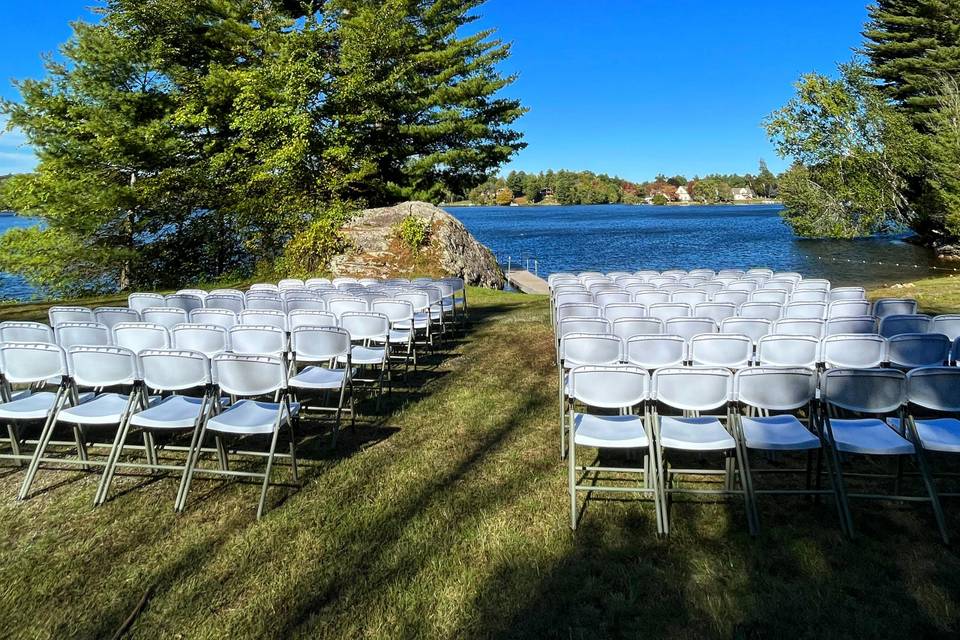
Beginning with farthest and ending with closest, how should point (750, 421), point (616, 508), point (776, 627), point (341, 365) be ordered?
point (341, 365) → point (750, 421) → point (616, 508) → point (776, 627)

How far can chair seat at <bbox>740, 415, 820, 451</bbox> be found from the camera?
347 cm

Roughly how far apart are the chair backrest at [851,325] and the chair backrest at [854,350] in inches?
32.3

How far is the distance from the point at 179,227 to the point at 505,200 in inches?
6773

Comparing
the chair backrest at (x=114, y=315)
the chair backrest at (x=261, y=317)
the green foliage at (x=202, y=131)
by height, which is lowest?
the chair backrest at (x=261, y=317)

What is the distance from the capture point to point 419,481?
4016 millimetres

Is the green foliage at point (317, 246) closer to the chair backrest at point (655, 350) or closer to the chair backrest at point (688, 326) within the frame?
the chair backrest at point (688, 326)

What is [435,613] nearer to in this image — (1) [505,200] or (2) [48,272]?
(2) [48,272]

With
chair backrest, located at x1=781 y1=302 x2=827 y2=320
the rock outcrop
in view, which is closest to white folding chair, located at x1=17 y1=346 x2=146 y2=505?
chair backrest, located at x1=781 y1=302 x2=827 y2=320

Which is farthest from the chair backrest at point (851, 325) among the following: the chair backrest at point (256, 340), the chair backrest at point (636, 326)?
the chair backrest at point (256, 340)

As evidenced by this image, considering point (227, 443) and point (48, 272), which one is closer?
point (227, 443)

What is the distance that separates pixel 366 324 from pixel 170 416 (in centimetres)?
242

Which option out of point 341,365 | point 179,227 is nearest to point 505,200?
point 179,227

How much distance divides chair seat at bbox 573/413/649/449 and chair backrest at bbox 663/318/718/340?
1.82 meters

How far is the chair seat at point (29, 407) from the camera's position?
4.02 metres
